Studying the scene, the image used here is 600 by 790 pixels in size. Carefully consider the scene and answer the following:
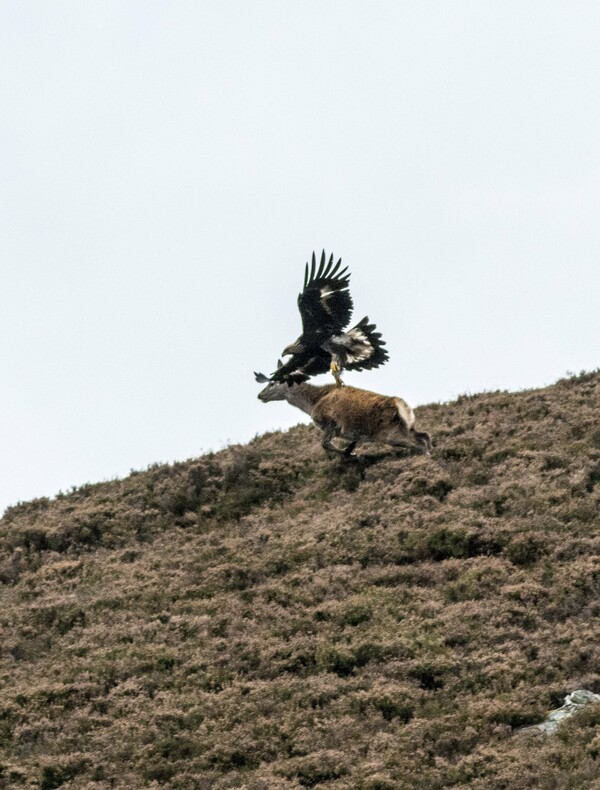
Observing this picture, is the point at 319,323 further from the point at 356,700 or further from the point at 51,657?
the point at 356,700

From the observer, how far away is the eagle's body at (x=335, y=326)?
75.9 ft

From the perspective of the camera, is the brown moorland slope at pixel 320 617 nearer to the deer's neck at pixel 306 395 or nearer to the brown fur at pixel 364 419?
the brown fur at pixel 364 419

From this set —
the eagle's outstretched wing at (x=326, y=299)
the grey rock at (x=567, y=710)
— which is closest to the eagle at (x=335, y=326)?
the eagle's outstretched wing at (x=326, y=299)

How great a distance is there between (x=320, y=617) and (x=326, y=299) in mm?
7555

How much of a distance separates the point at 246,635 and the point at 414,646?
106 inches

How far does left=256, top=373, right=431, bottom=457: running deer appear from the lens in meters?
21.7

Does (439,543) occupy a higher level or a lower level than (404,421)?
lower

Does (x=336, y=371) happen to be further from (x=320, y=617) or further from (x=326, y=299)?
(x=320, y=617)

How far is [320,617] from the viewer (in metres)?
17.4

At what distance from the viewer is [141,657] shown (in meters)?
17.3

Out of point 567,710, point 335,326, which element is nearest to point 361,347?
point 335,326

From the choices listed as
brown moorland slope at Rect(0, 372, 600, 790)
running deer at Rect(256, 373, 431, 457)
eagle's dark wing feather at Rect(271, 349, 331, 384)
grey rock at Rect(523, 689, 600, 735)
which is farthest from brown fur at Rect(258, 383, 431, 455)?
grey rock at Rect(523, 689, 600, 735)

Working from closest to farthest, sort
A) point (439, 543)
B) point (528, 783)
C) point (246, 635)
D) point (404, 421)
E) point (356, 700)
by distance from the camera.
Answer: point (528, 783) < point (356, 700) < point (246, 635) < point (439, 543) < point (404, 421)

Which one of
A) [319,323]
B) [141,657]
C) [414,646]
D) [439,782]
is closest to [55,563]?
[141,657]
